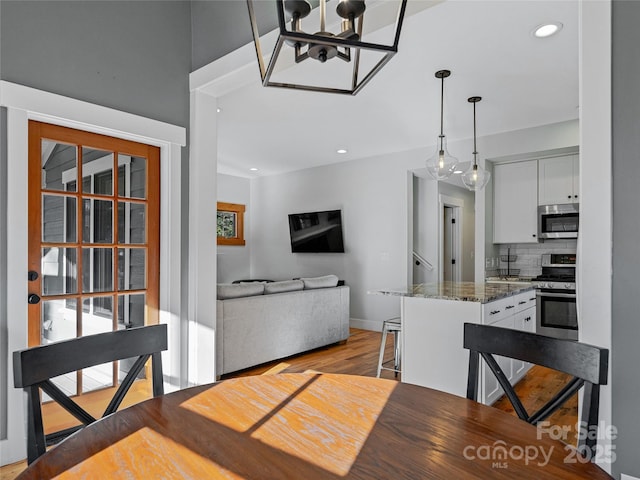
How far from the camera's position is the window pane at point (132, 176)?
8.85 feet

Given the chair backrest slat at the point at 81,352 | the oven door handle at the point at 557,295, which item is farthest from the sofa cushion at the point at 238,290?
the oven door handle at the point at 557,295

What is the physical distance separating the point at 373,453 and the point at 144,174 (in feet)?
8.39

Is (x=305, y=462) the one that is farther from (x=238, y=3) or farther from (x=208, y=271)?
(x=238, y=3)

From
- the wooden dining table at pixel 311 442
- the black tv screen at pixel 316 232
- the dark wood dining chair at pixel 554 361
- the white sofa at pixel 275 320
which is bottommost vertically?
the white sofa at pixel 275 320

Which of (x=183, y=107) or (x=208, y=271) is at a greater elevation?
(x=183, y=107)

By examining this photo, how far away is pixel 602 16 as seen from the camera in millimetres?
1390

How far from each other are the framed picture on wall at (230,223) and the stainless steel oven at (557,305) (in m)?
4.91

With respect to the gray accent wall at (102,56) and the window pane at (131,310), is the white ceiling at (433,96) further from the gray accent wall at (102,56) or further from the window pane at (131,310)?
the window pane at (131,310)

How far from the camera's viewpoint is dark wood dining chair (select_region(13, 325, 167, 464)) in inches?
41.3

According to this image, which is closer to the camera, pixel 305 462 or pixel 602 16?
pixel 305 462

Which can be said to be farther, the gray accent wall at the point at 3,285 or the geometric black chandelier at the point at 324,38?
the gray accent wall at the point at 3,285

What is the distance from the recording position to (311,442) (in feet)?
2.91

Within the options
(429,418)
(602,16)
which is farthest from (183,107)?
(429,418)

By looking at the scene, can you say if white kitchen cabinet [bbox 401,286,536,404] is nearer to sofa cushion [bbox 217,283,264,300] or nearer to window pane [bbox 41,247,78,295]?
sofa cushion [bbox 217,283,264,300]
